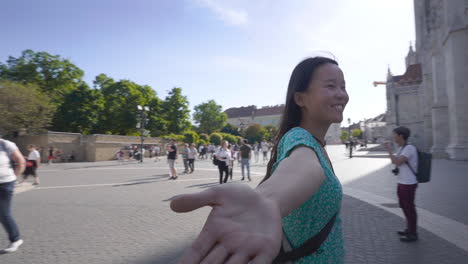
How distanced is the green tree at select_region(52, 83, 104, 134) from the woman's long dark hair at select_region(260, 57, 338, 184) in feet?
143

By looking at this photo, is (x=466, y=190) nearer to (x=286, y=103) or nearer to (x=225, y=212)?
(x=286, y=103)

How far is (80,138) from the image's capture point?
106ft

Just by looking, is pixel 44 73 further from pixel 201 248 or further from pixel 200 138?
pixel 201 248

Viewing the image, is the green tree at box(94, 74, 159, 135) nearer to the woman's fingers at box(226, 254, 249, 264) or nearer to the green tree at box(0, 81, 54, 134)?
the green tree at box(0, 81, 54, 134)

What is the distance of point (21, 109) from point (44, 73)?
1607 cm

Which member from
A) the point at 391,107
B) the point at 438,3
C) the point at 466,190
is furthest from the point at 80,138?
the point at 391,107

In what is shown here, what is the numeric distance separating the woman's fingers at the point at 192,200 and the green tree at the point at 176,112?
2002 inches

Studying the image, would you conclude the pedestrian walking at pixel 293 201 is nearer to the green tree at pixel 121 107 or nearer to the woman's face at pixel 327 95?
the woman's face at pixel 327 95

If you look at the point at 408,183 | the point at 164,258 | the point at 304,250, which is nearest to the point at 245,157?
the point at 408,183

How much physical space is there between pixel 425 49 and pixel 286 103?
119 feet

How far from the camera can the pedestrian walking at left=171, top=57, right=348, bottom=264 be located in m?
0.62

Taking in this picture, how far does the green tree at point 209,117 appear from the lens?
86.4 m

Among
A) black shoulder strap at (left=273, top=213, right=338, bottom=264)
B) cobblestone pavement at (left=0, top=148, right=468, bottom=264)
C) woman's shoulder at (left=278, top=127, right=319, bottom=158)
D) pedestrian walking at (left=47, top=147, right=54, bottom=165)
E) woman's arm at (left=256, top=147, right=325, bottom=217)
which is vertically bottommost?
cobblestone pavement at (left=0, top=148, right=468, bottom=264)

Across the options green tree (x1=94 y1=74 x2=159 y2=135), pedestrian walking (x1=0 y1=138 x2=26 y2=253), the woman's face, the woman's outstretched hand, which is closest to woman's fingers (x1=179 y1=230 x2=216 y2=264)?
the woman's outstretched hand
